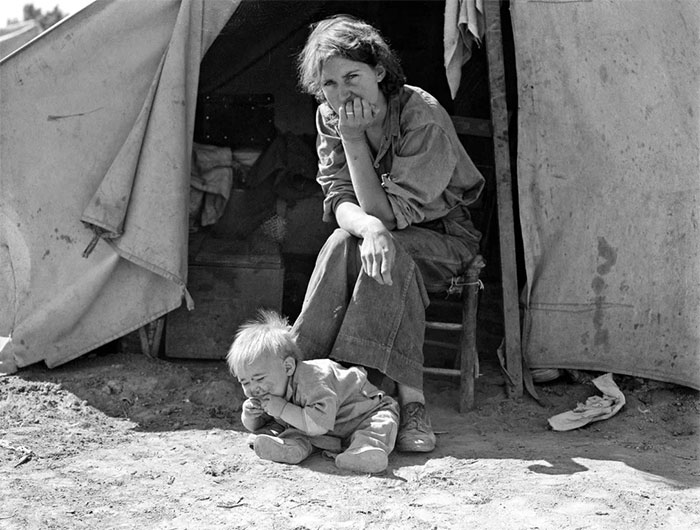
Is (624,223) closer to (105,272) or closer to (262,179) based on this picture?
(262,179)

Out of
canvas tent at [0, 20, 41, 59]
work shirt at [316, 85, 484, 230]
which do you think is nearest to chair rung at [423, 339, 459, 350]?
work shirt at [316, 85, 484, 230]

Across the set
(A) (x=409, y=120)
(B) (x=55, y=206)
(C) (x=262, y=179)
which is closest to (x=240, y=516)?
(A) (x=409, y=120)

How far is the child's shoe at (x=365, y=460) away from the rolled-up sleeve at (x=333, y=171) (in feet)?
3.68

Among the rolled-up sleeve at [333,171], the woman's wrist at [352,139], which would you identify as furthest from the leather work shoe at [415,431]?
the woman's wrist at [352,139]

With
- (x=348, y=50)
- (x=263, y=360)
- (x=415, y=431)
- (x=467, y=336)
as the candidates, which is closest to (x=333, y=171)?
(x=348, y=50)

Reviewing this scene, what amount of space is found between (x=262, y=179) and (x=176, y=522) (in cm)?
260

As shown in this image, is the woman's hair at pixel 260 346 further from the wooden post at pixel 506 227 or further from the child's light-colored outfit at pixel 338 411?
the wooden post at pixel 506 227

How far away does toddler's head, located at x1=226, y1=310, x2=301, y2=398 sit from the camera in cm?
325

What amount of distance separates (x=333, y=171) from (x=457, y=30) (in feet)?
2.76

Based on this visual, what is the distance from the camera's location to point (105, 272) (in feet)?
14.3

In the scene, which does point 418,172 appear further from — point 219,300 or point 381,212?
point 219,300

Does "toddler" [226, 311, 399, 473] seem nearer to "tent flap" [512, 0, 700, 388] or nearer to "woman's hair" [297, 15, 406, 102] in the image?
"woman's hair" [297, 15, 406, 102]

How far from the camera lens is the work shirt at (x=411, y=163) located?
12.4 ft

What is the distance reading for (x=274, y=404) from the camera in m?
3.33
